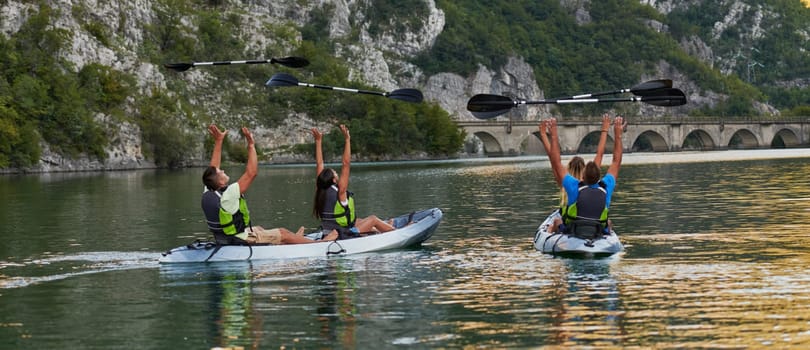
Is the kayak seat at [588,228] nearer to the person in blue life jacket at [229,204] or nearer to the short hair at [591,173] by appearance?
the short hair at [591,173]

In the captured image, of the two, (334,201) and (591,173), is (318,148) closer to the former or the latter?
(334,201)

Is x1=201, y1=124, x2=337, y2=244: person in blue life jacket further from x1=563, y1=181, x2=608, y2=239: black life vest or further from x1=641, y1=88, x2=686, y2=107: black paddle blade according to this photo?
x1=641, y1=88, x2=686, y2=107: black paddle blade

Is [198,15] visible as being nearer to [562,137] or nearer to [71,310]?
[562,137]

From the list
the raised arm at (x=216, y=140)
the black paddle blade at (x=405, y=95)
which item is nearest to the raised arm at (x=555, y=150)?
the raised arm at (x=216, y=140)

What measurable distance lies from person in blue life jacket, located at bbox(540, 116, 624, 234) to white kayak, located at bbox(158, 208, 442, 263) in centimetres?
436

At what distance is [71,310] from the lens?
65.6 ft

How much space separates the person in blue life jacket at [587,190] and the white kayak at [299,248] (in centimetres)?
436

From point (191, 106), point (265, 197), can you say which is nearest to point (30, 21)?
point (191, 106)

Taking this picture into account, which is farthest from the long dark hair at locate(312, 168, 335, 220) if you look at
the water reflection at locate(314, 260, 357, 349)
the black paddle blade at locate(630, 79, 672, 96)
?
the black paddle blade at locate(630, 79, 672, 96)

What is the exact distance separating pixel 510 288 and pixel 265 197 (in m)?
36.2

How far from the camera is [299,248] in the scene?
2653 centimetres

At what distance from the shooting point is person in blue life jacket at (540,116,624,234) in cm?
2470

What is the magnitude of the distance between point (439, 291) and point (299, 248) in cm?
608

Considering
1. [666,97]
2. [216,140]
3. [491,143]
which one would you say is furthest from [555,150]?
[491,143]
